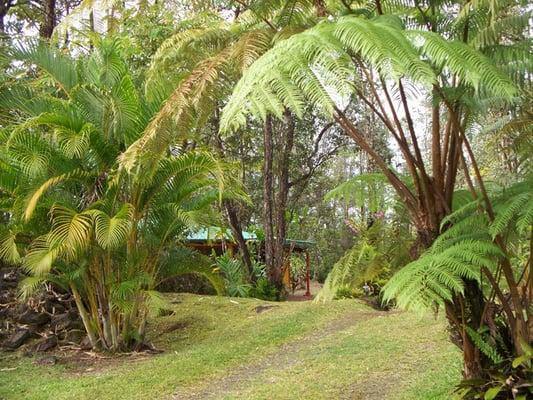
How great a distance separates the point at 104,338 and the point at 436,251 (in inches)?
242

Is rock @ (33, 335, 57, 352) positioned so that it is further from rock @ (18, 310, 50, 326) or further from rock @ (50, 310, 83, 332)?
rock @ (18, 310, 50, 326)

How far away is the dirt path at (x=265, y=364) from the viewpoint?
5676 millimetres

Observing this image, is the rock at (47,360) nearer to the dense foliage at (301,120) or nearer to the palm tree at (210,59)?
the dense foliage at (301,120)

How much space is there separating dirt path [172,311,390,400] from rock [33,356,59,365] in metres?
2.73

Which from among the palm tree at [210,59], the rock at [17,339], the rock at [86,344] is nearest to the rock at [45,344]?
the rock at [17,339]

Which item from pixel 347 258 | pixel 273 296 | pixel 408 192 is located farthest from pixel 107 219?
pixel 273 296

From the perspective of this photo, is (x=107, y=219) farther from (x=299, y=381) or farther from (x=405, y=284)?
(x=405, y=284)

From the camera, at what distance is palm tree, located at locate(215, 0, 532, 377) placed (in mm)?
2529

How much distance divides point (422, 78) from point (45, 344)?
7.71 meters

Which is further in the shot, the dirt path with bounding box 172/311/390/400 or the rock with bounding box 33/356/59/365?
the rock with bounding box 33/356/59/365

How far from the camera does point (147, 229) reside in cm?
806

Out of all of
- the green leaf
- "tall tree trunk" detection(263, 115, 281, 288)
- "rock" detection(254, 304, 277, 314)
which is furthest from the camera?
"tall tree trunk" detection(263, 115, 281, 288)

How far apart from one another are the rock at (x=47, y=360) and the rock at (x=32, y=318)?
1.37 meters

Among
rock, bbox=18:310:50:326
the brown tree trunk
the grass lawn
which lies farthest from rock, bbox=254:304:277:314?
rock, bbox=18:310:50:326
